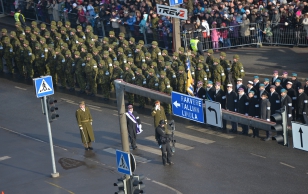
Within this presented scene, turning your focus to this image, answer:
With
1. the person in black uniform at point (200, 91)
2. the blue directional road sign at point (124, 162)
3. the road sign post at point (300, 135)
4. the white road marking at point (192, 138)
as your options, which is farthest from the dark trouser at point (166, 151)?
the road sign post at point (300, 135)

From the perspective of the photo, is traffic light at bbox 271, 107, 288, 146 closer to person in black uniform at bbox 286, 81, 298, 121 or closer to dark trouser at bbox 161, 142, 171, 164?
dark trouser at bbox 161, 142, 171, 164

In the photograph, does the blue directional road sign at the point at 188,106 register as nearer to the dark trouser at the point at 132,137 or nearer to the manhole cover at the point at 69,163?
the manhole cover at the point at 69,163

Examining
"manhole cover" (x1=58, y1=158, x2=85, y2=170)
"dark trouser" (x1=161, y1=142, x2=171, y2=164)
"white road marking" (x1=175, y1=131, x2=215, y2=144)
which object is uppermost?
"dark trouser" (x1=161, y1=142, x2=171, y2=164)

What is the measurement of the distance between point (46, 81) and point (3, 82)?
41.1 ft

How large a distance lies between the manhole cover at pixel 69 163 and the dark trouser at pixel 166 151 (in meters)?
2.65

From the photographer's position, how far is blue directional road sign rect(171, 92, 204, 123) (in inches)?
569

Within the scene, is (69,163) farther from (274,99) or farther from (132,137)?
(274,99)

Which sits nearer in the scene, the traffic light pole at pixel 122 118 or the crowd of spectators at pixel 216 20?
the traffic light pole at pixel 122 118

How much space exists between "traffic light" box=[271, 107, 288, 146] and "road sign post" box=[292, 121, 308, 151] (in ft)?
0.76

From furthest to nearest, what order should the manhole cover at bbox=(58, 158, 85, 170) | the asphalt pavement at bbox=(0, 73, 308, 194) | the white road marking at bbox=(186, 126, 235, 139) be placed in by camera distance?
the white road marking at bbox=(186, 126, 235, 139) < the manhole cover at bbox=(58, 158, 85, 170) < the asphalt pavement at bbox=(0, 73, 308, 194)

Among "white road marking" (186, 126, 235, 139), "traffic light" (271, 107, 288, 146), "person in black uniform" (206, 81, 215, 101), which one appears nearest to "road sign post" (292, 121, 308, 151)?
"traffic light" (271, 107, 288, 146)

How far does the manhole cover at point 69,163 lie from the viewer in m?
23.3

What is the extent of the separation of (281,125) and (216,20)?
22881mm

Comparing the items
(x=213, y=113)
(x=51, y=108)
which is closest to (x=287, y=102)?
(x=51, y=108)
